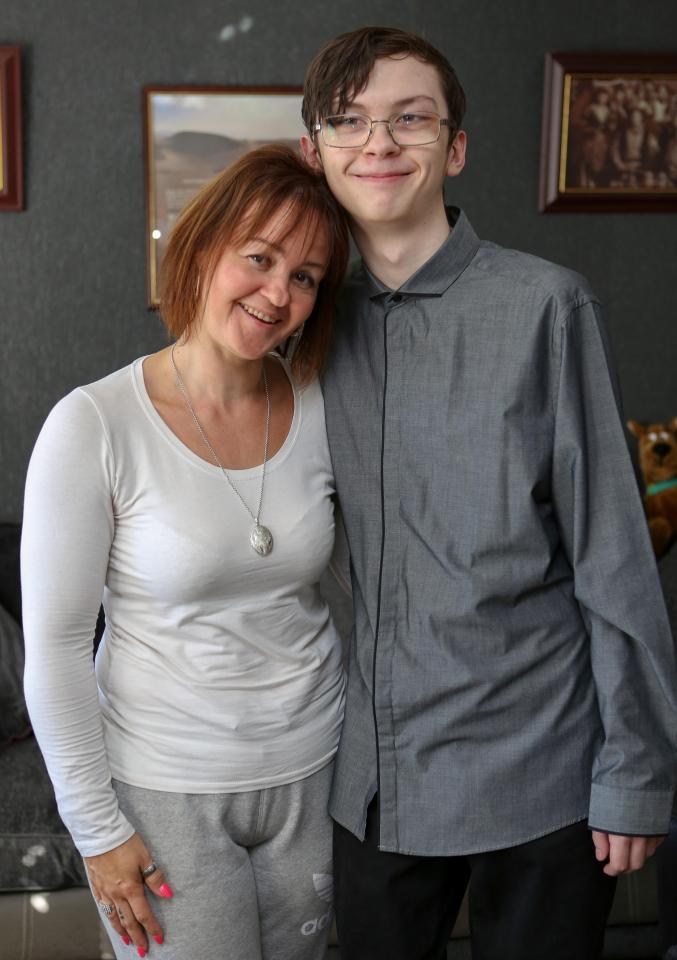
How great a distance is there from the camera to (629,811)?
1259mm

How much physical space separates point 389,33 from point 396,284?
0.32m

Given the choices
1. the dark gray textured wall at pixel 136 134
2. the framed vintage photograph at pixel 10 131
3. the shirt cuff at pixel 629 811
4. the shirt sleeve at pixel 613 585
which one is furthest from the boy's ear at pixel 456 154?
the framed vintage photograph at pixel 10 131

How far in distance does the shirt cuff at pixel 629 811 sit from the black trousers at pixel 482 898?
49mm

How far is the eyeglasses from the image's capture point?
1.32m

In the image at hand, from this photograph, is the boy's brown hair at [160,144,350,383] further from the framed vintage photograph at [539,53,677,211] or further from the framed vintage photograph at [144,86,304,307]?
the framed vintage photograph at [539,53,677,211]

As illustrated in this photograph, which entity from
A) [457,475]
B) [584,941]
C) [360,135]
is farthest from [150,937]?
[360,135]

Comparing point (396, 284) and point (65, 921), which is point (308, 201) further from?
point (65, 921)

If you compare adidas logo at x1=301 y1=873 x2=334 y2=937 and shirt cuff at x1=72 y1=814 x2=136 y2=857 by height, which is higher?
shirt cuff at x1=72 y1=814 x2=136 y2=857

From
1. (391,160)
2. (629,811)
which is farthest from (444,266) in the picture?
(629,811)

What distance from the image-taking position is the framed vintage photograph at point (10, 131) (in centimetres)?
272

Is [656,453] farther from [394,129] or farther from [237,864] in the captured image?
[237,864]

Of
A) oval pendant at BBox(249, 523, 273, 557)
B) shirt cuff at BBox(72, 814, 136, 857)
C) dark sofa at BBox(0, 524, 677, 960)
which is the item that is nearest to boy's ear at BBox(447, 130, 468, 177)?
oval pendant at BBox(249, 523, 273, 557)

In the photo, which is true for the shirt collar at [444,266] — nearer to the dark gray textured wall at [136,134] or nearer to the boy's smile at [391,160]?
the boy's smile at [391,160]

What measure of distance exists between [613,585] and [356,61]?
2.42 ft
